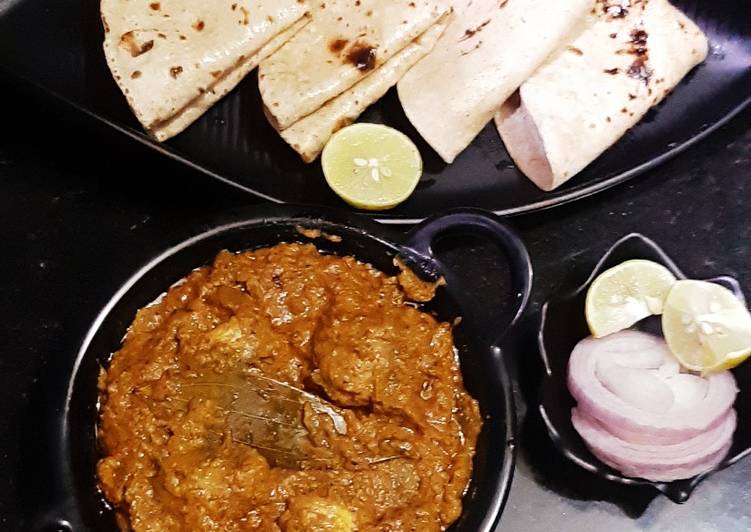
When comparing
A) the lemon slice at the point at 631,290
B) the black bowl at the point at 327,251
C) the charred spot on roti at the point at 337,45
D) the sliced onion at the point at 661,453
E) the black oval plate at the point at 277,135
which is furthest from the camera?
the charred spot on roti at the point at 337,45

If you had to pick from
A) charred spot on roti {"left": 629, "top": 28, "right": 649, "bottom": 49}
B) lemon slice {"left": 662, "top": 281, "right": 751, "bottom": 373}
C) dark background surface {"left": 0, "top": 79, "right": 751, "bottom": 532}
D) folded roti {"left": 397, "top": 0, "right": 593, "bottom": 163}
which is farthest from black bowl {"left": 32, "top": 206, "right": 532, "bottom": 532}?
charred spot on roti {"left": 629, "top": 28, "right": 649, "bottom": 49}

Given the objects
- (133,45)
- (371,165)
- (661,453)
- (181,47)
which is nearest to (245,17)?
(181,47)

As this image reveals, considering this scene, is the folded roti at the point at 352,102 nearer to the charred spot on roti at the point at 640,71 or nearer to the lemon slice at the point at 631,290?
the charred spot on roti at the point at 640,71

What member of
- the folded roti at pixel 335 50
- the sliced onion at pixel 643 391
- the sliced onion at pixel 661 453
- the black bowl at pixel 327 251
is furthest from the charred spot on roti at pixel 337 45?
the sliced onion at pixel 661 453

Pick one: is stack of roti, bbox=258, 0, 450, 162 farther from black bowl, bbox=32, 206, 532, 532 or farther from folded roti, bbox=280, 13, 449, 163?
black bowl, bbox=32, 206, 532, 532

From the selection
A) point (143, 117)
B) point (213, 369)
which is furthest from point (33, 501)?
point (143, 117)

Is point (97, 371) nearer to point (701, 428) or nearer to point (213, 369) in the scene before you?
point (213, 369)
